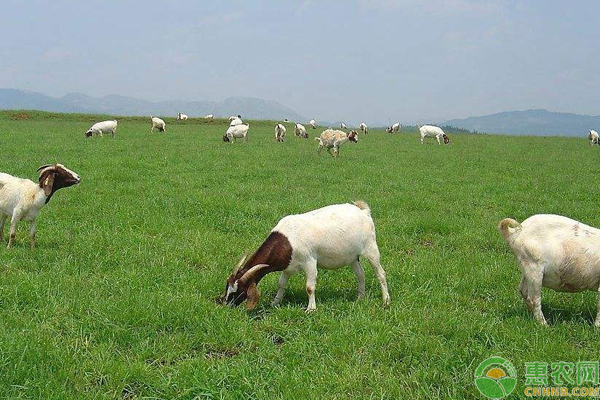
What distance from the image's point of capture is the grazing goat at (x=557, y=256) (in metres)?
5.72

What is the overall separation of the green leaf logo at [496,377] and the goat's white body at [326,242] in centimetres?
201

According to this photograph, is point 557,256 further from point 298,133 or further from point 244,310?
point 298,133

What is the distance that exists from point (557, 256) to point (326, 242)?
285cm

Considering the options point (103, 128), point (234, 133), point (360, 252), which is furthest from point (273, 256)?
point (103, 128)

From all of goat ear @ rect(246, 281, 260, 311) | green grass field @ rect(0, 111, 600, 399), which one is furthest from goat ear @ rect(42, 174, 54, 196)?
goat ear @ rect(246, 281, 260, 311)

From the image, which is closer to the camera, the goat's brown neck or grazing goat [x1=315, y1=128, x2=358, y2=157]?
the goat's brown neck

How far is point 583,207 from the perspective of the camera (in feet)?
43.9

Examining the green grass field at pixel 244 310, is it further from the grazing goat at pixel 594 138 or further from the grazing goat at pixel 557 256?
the grazing goat at pixel 594 138

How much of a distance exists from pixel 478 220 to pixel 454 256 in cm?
327

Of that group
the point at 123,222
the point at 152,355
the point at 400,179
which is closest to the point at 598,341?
the point at 152,355

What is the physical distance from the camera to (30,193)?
8648 mm

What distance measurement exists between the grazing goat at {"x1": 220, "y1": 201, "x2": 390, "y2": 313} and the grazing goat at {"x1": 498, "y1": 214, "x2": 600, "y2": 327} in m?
1.91

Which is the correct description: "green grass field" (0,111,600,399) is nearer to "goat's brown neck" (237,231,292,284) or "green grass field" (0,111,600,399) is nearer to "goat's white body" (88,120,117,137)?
"goat's brown neck" (237,231,292,284)

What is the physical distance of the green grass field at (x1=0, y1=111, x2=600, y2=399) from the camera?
15.3 ft
